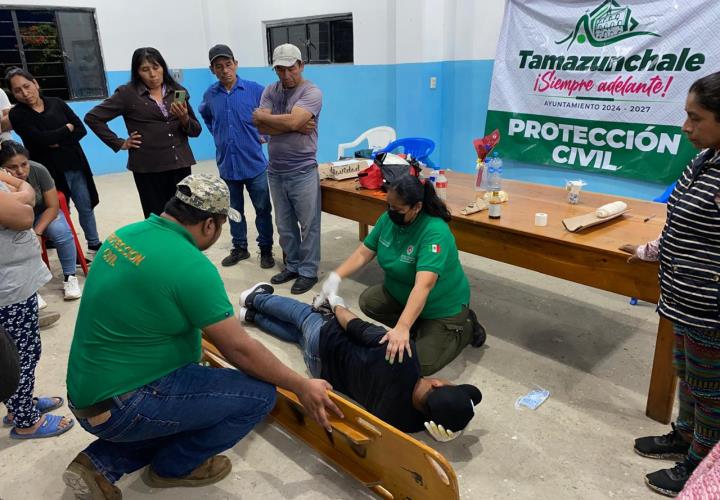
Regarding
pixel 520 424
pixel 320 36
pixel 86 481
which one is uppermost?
pixel 320 36

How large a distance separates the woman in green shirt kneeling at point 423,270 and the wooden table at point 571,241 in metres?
0.23

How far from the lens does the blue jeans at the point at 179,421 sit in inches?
54.2

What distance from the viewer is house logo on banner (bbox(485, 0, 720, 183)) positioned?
131 inches

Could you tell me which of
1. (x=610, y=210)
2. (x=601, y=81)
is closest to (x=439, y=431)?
(x=610, y=210)

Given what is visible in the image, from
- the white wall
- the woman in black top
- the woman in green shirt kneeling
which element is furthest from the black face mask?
the white wall

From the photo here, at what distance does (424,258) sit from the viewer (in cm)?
195

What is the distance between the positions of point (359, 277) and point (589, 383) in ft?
5.09

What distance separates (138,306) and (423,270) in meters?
1.03

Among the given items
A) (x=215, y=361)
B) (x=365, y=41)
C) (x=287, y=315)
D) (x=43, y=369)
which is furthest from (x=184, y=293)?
(x=365, y=41)

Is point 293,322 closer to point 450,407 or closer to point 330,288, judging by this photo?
point 330,288

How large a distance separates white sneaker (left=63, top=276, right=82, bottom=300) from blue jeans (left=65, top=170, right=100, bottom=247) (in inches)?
25.1

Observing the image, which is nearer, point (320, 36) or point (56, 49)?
point (320, 36)

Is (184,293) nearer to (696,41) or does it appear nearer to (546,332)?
(546,332)

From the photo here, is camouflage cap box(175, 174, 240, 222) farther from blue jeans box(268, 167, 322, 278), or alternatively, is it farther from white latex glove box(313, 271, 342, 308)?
blue jeans box(268, 167, 322, 278)
